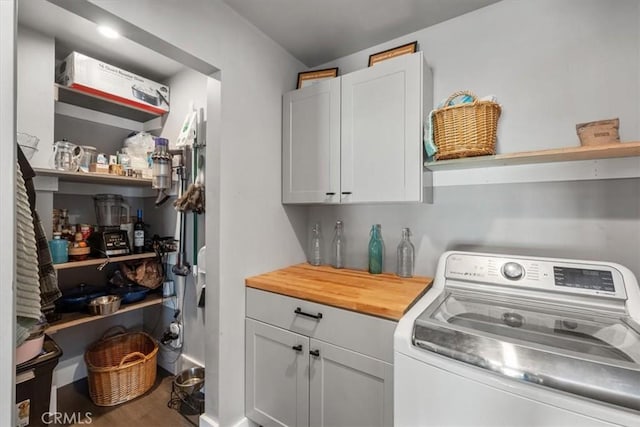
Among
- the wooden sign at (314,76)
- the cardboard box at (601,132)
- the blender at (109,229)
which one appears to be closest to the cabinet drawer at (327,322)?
the cardboard box at (601,132)

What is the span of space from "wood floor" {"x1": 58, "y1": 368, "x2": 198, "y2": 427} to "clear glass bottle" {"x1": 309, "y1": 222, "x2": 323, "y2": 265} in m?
1.25

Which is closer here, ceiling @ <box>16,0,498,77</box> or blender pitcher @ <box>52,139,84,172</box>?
ceiling @ <box>16,0,498,77</box>

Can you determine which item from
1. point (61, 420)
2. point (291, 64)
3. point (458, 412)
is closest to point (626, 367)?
point (458, 412)

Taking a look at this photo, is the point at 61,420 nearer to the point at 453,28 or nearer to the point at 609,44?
the point at 453,28

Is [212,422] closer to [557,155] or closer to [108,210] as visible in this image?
[108,210]

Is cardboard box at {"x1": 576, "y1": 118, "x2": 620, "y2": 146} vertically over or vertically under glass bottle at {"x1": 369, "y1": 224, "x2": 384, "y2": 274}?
over

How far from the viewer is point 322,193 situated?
5.67ft

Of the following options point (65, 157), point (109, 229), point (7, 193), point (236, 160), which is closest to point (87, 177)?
point (65, 157)

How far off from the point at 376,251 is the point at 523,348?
98cm

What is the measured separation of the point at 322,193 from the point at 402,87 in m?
0.73

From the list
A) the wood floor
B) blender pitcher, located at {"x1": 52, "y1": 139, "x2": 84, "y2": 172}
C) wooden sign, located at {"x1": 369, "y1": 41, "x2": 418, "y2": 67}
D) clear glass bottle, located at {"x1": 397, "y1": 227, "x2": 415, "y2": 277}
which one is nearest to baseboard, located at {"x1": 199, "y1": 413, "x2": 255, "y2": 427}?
the wood floor

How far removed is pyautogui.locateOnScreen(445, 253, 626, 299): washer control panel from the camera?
110 centimetres

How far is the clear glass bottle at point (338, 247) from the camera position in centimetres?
192

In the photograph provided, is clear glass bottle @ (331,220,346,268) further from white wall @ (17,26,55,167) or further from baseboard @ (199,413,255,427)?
white wall @ (17,26,55,167)
